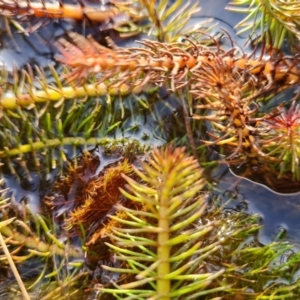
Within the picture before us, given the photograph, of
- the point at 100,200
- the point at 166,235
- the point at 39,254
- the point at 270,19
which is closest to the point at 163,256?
the point at 166,235

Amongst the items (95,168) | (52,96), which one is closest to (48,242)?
(95,168)

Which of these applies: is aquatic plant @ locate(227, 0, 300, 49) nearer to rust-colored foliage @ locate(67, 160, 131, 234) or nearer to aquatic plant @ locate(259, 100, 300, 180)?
aquatic plant @ locate(259, 100, 300, 180)

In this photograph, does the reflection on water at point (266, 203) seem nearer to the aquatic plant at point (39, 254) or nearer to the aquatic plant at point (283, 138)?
the aquatic plant at point (283, 138)

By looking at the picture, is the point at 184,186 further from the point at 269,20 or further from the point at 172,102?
the point at 269,20

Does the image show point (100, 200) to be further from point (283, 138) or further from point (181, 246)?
point (283, 138)

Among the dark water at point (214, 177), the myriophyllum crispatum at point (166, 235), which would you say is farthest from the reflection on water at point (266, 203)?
the myriophyllum crispatum at point (166, 235)

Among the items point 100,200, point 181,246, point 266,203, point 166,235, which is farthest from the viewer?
point 266,203
